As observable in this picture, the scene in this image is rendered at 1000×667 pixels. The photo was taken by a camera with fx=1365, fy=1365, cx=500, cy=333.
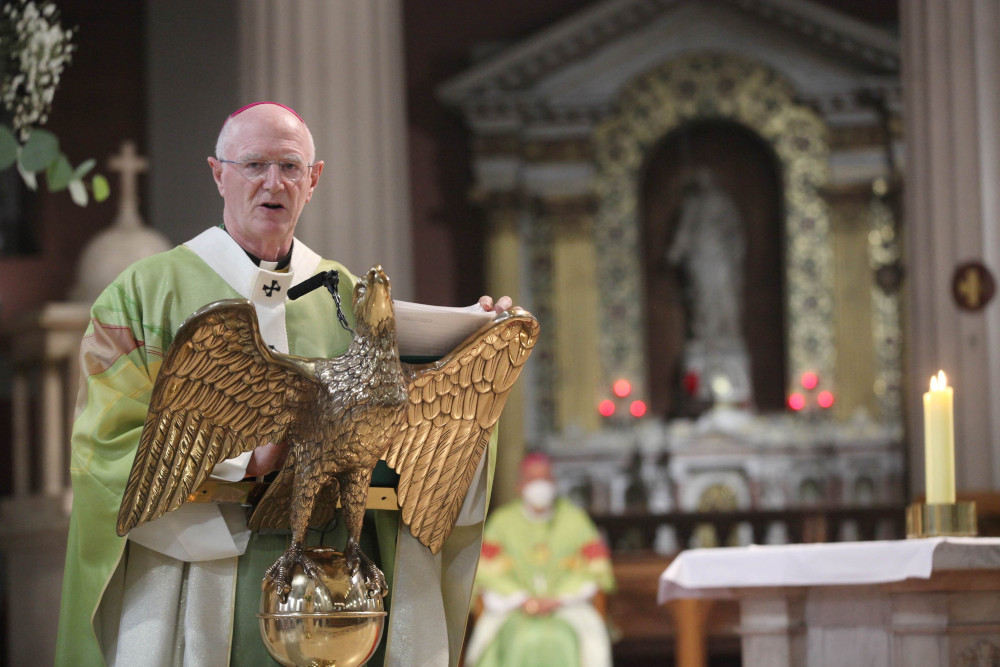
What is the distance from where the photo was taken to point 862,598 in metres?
2.87

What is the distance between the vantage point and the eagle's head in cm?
201

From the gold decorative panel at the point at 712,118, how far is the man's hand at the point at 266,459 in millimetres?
9359

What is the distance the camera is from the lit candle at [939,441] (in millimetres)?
2863

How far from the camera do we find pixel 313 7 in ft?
19.7

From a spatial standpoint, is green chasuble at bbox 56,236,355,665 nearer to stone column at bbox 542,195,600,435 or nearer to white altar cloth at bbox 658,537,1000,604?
white altar cloth at bbox 658,537,1000,604

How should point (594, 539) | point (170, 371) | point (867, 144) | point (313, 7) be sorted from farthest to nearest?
point (867, 144)
point (594, 539)
point (313, 7)
point (170, 371)

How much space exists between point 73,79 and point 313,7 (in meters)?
3.79

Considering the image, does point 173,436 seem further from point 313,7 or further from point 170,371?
point 313,7

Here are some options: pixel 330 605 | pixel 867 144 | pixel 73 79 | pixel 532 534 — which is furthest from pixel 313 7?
pixel 867 144

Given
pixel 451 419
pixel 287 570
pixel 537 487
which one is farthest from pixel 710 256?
pixel 287 570

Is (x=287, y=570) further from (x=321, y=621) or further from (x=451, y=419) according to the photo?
(x=451, y=419)

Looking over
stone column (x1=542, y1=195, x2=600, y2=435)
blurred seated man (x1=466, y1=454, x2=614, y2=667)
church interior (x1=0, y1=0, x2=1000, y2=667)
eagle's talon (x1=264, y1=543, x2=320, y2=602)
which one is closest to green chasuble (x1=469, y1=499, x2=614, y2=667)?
blurred seated man (x1=466, y1=454, x2=614, y2=667)

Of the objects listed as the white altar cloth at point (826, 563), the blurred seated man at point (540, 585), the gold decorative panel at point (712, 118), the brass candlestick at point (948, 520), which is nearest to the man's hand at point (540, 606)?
the blurred seated man at point (540, 585)

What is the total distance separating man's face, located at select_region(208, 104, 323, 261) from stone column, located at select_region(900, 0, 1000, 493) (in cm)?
487
